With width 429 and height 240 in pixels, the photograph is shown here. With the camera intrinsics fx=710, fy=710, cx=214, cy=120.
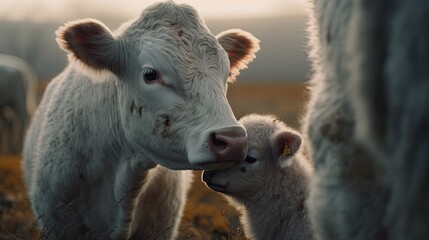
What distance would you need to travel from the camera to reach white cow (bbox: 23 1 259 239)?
15.1ft

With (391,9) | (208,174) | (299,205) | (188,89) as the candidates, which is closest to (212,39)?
(188,89)

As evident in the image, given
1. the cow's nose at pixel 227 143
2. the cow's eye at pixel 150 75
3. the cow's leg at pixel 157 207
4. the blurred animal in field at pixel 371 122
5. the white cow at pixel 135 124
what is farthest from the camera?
the cow's leg at pixel 157 207

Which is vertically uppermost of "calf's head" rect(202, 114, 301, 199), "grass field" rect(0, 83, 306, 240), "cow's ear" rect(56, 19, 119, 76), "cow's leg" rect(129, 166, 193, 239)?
"cow's ear" rect(56, 19, 119, 76)

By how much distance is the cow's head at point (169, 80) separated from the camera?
4.41 meters

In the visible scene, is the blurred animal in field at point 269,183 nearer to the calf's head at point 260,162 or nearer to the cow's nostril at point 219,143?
the calf's head at point 260,162

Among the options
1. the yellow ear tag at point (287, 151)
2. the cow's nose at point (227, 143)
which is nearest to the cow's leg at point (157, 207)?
the yellow ear tag at point (287, 151)

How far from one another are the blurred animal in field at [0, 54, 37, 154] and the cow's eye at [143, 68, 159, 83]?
53.1 ft

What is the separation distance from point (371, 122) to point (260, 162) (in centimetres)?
284

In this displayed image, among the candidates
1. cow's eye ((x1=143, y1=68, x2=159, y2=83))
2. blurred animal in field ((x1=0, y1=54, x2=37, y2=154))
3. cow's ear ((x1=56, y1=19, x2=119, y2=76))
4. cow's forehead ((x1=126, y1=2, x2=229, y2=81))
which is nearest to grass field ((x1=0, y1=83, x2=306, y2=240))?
cow's forehead ((x1=126, y1=2, x2=229, y2=81))

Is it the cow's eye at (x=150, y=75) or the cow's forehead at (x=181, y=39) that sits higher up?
the cow's forehead at (x=181, y=39)

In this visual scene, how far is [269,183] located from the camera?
217 inches

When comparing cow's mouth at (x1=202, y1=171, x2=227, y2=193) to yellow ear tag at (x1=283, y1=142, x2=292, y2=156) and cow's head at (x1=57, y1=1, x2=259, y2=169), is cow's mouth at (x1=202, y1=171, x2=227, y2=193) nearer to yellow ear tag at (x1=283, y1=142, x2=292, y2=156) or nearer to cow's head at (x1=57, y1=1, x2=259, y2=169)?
cow's head at (x1=57, y1=1, x2=259, y2=169)

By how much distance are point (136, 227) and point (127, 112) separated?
1017 millimetres

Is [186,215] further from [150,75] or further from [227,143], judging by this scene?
[227,143]
